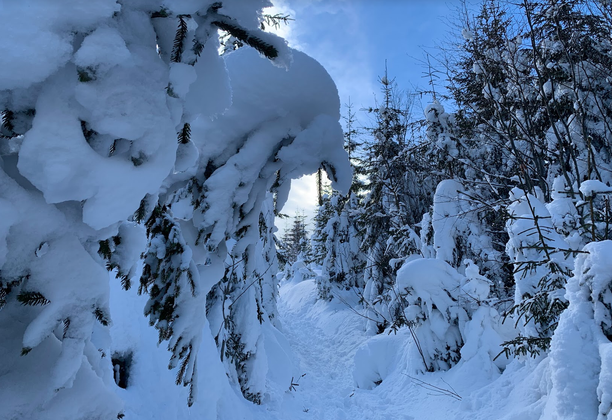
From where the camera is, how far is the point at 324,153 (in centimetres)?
234

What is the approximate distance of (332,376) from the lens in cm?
1036

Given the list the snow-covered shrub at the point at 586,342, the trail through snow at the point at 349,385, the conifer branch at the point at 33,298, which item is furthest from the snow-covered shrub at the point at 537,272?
the conifer branch at the point at 33,298

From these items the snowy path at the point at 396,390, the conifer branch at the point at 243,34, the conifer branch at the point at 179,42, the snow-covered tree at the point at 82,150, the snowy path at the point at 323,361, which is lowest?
the snowy path at the point at 323,361

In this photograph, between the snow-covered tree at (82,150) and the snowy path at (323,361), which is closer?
the snow-covered tree at (82,150)

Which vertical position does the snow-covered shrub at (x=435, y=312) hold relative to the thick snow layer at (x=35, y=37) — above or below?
below

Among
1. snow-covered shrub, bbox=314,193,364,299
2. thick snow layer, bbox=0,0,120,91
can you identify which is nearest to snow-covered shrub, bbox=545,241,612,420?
thick snow layer, bbox=0,0,120,91

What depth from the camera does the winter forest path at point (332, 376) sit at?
723cm

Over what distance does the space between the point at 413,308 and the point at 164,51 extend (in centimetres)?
817

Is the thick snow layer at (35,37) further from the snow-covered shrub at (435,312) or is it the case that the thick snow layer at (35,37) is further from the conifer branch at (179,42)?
the snow-covered shrub at (435,312)

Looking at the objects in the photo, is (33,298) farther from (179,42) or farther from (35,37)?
(179,42)

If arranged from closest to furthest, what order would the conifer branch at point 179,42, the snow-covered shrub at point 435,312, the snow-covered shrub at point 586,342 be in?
the conifer branch at point 179,42
the snow-covered shrub at point 586,342
the snow-covered shrub at point 435,312

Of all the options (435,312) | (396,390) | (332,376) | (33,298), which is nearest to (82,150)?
(33,298)

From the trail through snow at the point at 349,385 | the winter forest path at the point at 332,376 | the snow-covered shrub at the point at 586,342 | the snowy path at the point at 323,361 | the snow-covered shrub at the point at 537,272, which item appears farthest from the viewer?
the snowy path at the point at 323,361

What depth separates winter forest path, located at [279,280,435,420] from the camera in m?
7.23
